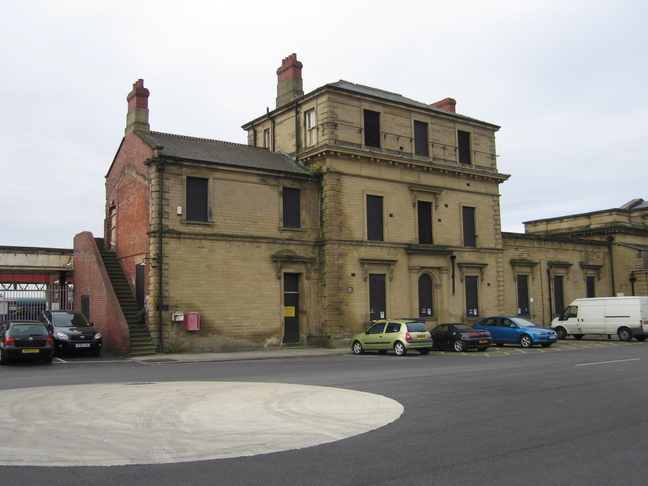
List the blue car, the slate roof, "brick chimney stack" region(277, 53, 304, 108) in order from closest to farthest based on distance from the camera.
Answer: the slate roof → the blue car → "brick chimney stack" region(277, 53, 304, 108)

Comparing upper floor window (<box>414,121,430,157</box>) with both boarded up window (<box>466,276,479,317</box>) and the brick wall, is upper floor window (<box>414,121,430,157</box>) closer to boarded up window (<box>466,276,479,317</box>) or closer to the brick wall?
boarded up window (<box>466,276,479,317</box>)

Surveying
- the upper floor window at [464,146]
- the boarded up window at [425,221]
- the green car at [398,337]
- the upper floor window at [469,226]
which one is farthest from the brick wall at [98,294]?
the upper floor window at [464,146]

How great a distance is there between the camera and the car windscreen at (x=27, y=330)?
20188mm

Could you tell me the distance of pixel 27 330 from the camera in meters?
20.5

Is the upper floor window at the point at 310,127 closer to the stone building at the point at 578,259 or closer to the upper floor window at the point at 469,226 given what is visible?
the upper floor window at the point at 469,226

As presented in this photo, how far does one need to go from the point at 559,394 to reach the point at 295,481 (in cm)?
749

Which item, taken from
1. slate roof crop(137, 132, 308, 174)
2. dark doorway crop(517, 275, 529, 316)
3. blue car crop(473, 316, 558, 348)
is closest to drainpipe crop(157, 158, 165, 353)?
slate roof crop(137, 132, 308, 174)

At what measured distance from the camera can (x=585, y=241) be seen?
43375 millimetres

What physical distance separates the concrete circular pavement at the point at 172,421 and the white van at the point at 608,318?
22.7 m

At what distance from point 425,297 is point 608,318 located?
9268 millimetres

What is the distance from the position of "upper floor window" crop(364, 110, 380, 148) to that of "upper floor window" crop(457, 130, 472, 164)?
6.03 meters

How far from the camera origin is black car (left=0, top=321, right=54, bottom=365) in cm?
1986

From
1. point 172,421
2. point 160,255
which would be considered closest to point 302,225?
point 160,255

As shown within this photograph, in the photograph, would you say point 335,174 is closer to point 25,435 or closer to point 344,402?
point 344,402
